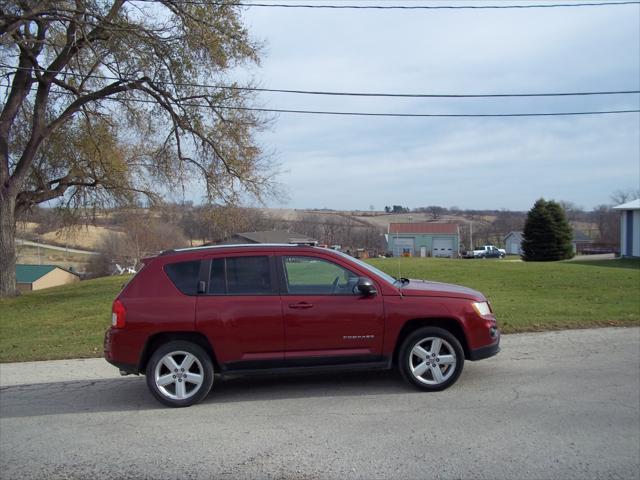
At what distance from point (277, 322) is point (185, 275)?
1185 millimetres

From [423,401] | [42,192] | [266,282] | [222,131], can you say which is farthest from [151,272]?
[42,192]

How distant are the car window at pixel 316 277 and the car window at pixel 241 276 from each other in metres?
0.24

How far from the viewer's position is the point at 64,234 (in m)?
27.5

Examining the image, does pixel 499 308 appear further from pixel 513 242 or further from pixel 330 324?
pixel 513 242

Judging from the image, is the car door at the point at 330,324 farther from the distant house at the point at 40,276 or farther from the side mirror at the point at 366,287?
the distant house at the point at 40,276

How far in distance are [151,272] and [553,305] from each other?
9.35 metres

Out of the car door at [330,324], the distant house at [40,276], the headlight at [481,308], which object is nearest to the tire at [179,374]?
the car door at [330,324]

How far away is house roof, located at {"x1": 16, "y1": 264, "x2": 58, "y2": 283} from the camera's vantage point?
201 feet

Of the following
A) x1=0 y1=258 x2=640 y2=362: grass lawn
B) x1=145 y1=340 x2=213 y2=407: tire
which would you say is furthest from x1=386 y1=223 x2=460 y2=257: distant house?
x1=145 y1=340 x2=213 y2=407: tire

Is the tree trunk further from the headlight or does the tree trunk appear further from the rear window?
the headlight

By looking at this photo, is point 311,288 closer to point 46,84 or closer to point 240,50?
point 240,50

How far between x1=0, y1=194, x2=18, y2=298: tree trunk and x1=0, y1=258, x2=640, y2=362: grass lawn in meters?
0.86

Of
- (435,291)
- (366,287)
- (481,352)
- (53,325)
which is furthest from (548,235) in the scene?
(366,287)

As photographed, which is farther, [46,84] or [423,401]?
[46,84]
